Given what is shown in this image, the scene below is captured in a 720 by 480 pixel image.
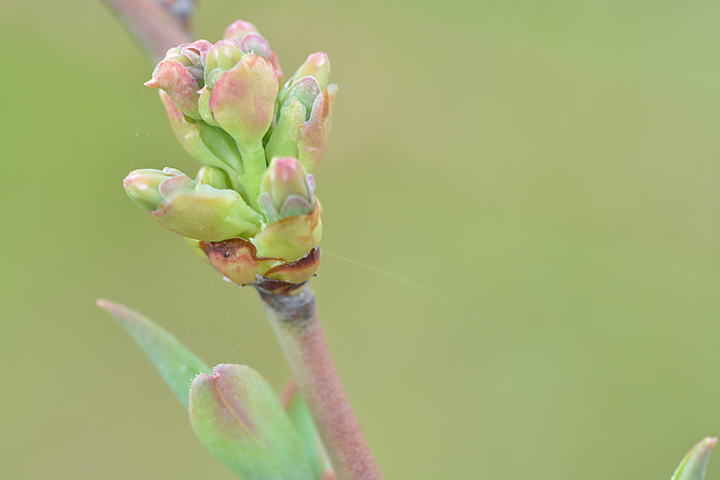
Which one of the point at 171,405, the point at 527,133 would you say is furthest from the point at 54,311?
the point at 527,133

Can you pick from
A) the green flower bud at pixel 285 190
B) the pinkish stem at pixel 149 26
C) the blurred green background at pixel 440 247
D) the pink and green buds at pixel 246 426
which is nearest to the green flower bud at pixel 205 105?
the green flower bud at pixel 285 190

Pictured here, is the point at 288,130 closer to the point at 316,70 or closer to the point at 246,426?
the point at 316,70

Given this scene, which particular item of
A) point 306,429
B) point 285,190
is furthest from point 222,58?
point 306,429

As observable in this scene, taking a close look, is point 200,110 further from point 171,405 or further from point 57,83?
point 57,83

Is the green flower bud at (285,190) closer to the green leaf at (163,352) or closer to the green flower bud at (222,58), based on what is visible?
the green flower bud at (222,58)

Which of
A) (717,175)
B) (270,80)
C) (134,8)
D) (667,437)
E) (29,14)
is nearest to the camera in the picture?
(270,80)

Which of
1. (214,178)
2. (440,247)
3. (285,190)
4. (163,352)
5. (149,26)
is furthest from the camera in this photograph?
(440,247)

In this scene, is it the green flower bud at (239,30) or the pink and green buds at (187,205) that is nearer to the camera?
the pink and green buds at (187,205)
